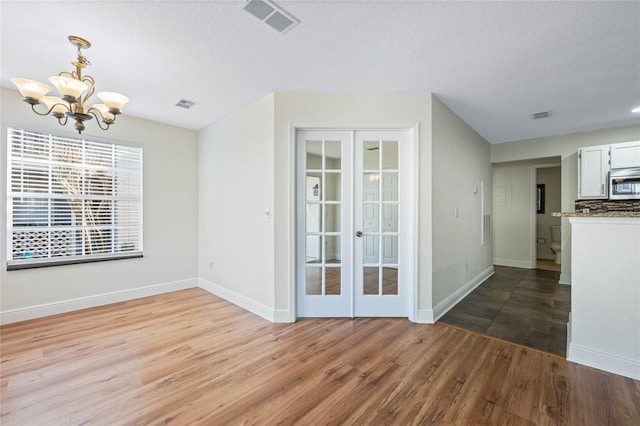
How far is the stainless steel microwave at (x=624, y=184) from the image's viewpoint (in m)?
3.77

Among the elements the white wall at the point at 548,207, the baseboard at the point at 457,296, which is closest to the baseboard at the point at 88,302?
the baseboard at the point at 457,296

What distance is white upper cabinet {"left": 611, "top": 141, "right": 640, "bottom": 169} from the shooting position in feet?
12.5

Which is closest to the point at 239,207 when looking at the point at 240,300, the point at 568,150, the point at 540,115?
the point at 240,300

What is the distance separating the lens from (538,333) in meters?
2.80


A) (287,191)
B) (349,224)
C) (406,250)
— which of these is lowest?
(406,250)

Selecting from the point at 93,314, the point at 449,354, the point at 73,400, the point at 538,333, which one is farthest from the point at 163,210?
the point at 538,333

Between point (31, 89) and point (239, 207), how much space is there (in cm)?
217

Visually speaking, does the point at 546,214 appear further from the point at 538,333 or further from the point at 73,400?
the point at 73,400

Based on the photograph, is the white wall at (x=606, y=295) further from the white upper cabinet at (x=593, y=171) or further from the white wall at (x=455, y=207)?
the white upper cabinet at (x=593, y=171)

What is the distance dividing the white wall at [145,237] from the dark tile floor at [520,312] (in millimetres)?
4044

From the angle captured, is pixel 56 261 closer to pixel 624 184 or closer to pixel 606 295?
pixel 606 295

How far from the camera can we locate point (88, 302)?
3.53 meters

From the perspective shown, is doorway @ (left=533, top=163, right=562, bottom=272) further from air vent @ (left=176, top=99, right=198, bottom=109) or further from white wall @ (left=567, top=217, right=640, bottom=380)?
air vent @ (left=176, top=99, right=198, bottom=109)

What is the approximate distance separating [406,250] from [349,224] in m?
0.74
